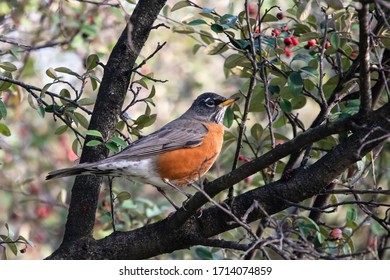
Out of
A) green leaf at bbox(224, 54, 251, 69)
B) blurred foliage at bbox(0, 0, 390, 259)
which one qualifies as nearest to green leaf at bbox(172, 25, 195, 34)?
blurred foliage at bbox(0, 0, 390, 259)

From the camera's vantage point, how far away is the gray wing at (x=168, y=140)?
4415mm

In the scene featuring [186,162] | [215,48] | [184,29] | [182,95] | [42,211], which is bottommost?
[186,162]

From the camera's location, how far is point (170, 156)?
4.70 meters

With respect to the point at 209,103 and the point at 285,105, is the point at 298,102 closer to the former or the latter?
the point at 285,105

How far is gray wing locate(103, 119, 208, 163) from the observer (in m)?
4.42

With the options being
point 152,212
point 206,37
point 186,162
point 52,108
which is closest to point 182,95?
point 152,212

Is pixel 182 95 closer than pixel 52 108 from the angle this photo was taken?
No

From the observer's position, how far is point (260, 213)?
347 centimetres

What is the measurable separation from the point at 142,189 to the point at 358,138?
5.11m

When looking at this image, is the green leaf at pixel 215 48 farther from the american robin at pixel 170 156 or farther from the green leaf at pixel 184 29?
the american robin at pixel 170 156

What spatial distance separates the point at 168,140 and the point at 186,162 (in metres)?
0.24

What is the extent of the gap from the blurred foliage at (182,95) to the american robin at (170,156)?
0.43 feet

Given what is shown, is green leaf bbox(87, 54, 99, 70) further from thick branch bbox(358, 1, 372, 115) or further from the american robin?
thick branch bbox(358, 1, 372, 115)
